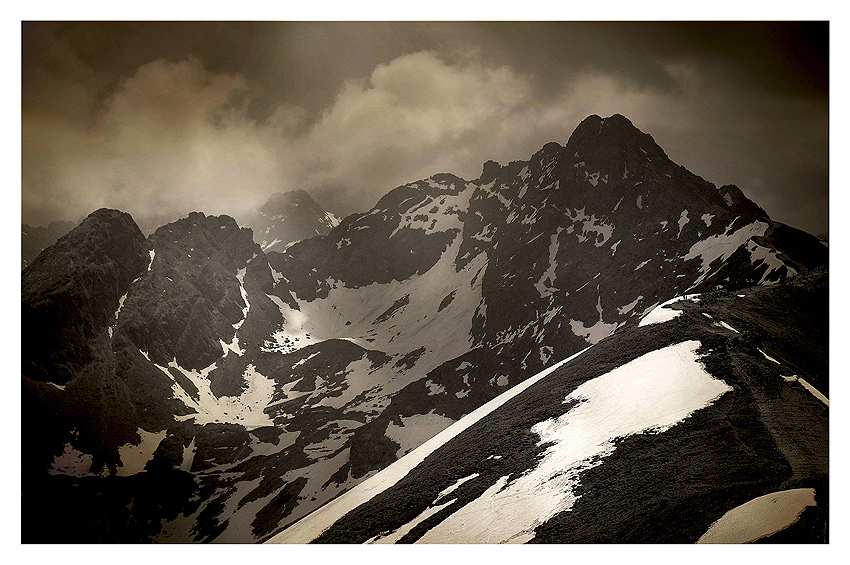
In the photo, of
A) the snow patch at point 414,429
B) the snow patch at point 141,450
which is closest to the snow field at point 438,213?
the snow patch at point 414,429

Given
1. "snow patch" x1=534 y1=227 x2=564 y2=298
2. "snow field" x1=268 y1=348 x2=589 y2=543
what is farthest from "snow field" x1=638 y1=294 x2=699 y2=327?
"snow patch" x1=534 y1=227 x2=564 y2=298

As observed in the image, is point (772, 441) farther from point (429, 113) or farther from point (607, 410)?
point (429, 113)

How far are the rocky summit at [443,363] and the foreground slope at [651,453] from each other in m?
0.05

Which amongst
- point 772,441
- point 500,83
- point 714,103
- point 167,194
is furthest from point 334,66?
point 772,441

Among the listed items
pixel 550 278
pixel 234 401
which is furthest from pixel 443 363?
pixel 234 401

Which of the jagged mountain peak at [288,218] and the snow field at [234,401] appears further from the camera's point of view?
the snow field at [234,401]

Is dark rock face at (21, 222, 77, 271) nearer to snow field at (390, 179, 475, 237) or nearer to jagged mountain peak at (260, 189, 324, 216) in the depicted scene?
jagged mountain peak at (260, 189, 324, 216)

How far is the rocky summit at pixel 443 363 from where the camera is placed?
11.1 meters

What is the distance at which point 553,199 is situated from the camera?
29.8m

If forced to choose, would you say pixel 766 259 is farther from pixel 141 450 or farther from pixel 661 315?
pixel 141 450

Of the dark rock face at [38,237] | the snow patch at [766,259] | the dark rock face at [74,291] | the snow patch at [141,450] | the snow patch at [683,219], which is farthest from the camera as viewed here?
the snow patch at [683,219]

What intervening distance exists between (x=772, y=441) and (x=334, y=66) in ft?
46.7

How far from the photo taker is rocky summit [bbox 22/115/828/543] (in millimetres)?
11078

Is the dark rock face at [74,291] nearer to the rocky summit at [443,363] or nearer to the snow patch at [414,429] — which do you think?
the rocky summit at [443,363]
